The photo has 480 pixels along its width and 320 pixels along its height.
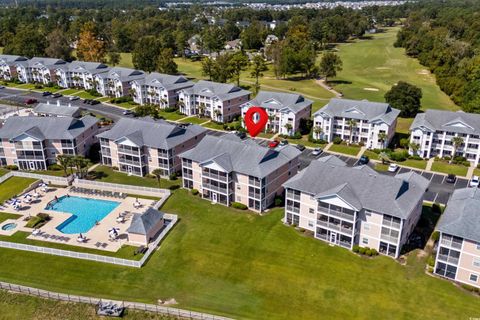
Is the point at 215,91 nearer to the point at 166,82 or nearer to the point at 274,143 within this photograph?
the point at 166,82

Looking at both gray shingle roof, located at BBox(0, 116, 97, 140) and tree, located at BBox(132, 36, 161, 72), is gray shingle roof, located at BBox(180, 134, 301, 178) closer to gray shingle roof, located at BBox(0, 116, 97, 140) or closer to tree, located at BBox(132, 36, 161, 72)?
gray shingle roof, located at BBox(0, 116, 97, 140)

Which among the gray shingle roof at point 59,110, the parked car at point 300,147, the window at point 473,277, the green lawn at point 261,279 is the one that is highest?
the gray shingle roof at point 59,110

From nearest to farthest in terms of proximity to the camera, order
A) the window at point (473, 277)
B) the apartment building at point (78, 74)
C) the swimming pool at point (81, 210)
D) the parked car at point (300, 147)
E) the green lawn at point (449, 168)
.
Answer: the window at point (473, 277) < the swimming pool at point (81, 210) < the green lawn at point (449, 168) < the parked car at point (300, 147) < the apartment building at point (78, 74)

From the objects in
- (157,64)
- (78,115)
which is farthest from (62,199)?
(157,64)

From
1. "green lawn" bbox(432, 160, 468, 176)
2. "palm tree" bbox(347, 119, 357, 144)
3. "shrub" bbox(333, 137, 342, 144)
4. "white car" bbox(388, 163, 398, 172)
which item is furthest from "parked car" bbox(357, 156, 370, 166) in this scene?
"green lawn" bbox(432, 160, 468, 176)

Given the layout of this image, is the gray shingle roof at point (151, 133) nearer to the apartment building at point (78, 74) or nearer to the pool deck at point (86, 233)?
the pool deck at point (86, 233)

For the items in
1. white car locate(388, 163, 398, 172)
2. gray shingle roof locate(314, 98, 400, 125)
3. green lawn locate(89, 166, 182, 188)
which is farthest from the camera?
gray shingle roof locate(314, 98, 400, 125)

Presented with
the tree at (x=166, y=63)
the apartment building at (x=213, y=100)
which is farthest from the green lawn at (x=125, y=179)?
the tree at (x=166, y=63)
